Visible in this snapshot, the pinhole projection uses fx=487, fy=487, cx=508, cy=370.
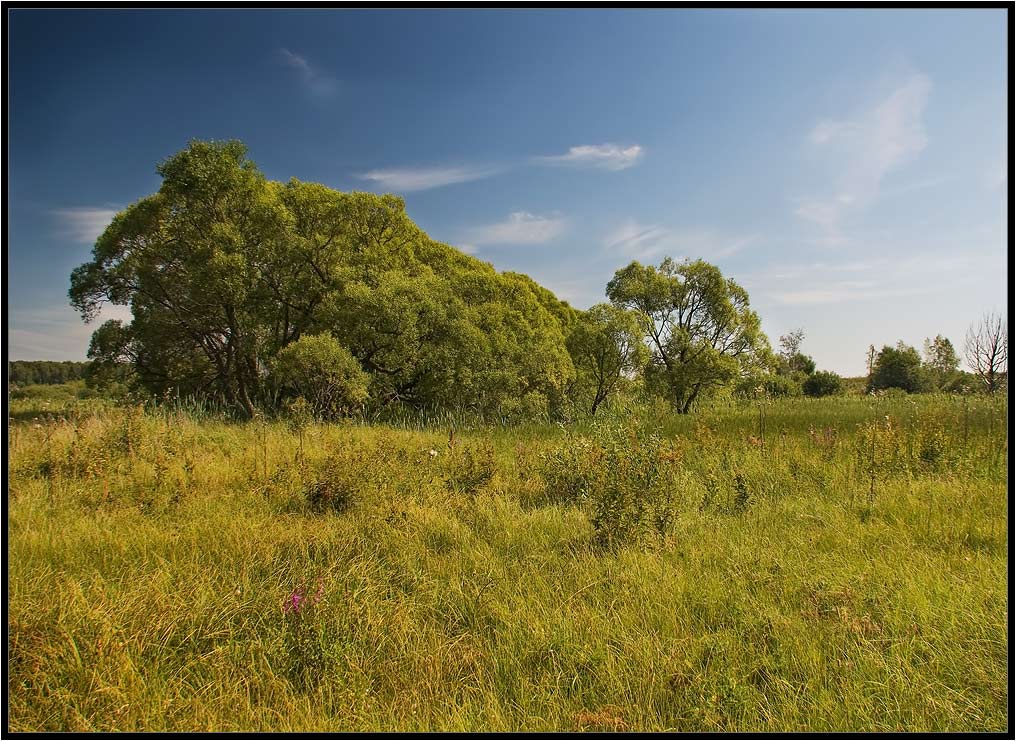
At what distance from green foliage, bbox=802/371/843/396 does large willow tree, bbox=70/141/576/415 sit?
25.5m

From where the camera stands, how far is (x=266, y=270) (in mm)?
12734

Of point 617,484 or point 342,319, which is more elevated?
point 342,319

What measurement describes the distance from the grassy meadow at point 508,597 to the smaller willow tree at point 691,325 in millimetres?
8842

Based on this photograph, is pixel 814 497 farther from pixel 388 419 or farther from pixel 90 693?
pixel 388 419

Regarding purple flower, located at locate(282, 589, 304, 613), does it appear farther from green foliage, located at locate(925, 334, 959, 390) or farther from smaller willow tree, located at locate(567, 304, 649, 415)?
green foliage, located at locate(925, 334, 959, 390)

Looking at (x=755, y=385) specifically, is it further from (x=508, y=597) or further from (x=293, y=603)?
(x=293, y=603)

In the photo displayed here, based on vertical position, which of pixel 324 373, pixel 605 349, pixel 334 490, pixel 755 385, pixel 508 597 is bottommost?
pixel 508 597

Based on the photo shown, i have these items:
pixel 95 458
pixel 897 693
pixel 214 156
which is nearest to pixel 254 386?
pixel 214 156

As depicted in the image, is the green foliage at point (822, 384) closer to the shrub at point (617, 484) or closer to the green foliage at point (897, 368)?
the green foliage at point (897, 368)

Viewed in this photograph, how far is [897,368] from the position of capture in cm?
3105

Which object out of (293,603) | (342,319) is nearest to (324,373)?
(342,319)

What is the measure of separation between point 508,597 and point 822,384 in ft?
119

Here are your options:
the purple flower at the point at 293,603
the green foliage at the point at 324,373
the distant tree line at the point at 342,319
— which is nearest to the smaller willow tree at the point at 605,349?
the distant tree line at the point at 342,319

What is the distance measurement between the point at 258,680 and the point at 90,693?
0.70 meters
